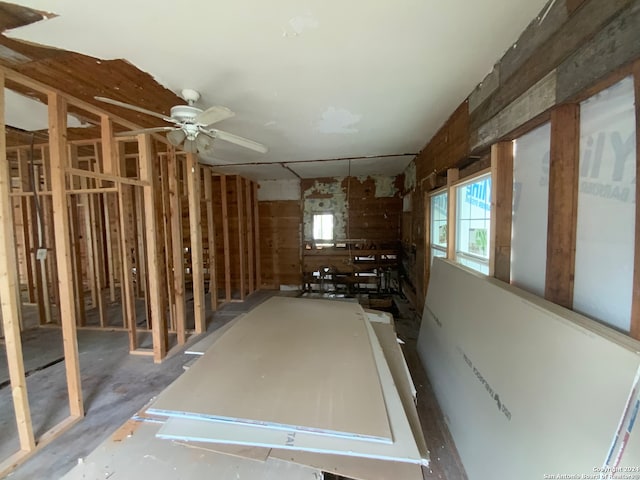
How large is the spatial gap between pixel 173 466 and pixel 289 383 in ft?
2.00

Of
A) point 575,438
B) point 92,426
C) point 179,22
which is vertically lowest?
point 92,426

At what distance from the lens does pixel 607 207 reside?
3.48ft

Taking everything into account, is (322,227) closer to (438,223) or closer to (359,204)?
(359,204)

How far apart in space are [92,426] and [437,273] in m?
3.31

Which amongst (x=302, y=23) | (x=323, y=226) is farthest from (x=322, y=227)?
(x=302, y=23)

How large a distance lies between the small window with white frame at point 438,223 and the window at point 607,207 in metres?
2.08

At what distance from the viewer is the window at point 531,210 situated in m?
1.46

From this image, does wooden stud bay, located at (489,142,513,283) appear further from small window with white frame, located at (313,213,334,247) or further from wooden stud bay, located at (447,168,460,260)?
small window with white frame, located at (313,213,334,247)

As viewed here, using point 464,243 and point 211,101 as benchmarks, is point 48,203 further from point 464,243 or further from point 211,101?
point 464,243

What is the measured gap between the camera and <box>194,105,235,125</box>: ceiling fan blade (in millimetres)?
1776

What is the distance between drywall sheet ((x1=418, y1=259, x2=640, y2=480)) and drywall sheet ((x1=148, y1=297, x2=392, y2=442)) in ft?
2.08

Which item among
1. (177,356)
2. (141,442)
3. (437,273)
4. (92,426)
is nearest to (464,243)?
(437,273)

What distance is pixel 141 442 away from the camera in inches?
50.4

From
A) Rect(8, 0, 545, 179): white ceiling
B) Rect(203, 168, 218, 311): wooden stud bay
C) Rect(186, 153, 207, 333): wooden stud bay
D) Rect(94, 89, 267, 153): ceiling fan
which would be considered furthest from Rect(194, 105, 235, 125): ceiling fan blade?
Rect(203, 168, 218, 311): wooden stud bay
